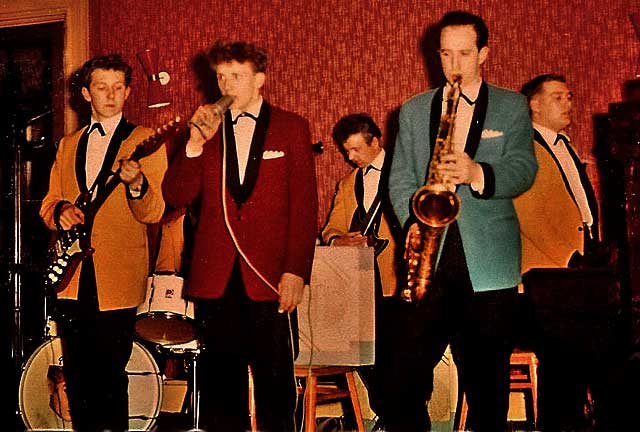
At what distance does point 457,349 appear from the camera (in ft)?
10.6

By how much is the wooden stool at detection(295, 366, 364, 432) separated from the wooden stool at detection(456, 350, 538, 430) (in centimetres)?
46

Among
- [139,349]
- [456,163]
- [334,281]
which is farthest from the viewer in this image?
[139,349]

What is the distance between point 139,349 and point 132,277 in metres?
0.67

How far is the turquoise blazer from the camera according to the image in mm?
3275

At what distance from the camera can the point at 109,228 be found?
372 centimetres

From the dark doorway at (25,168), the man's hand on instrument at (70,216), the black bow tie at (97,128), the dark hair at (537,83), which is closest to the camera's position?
the man's hand on instrument at (70,216)

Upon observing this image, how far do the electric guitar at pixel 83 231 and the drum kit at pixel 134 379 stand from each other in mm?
559

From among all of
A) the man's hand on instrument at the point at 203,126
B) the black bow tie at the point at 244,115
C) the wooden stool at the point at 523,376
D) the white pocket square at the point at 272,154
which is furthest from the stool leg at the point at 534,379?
the man's hand on instrument at the point at 203,126

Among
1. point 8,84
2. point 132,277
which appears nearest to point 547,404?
point 132,277

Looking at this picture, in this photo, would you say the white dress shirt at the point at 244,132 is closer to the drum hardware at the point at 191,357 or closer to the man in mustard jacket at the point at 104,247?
the man in mustard jacket at the point at 104,247

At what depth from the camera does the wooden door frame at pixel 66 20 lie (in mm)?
4543

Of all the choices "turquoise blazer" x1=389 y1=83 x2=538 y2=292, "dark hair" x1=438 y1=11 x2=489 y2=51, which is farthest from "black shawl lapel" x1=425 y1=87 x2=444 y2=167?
"dark hair" x1=438 y1=11 x2=489 y2=51

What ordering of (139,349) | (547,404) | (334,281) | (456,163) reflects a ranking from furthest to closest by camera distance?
1. (139,349)
2. (334,281)
3. (547,404)
4. (456,163)

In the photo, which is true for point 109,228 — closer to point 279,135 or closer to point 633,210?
point 279,135
